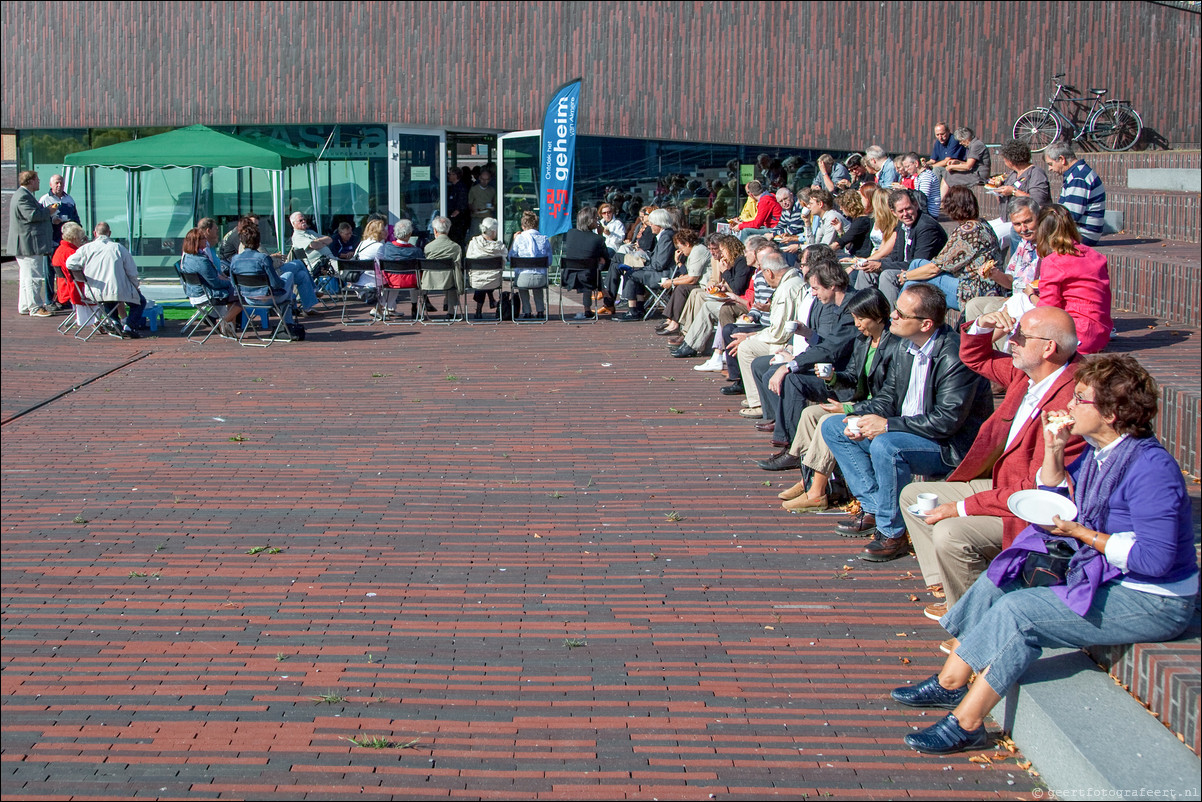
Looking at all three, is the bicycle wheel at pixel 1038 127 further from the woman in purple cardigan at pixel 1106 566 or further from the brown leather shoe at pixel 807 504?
the woman in purple cardigan at pixel 1106 566

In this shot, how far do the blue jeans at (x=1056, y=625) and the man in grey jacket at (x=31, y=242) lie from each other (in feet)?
48.4

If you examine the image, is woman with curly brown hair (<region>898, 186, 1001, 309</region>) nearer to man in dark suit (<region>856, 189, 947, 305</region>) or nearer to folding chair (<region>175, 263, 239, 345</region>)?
man in dark suit (<region>856, 189, 947, 305</region>)

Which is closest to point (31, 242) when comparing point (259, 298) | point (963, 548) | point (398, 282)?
point (259, 298)

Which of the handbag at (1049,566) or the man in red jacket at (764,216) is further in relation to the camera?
the man in red jacket at (764,216)

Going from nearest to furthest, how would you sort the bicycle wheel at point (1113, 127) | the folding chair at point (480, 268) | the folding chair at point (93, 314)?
1. the folding chair at point (93, 314)
2. the folding chair at point (480, 268)
3. the bicycle wheel at point (1113, 127)

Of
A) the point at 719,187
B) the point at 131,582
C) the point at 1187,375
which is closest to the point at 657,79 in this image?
the point at 719,187

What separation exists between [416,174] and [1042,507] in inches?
677

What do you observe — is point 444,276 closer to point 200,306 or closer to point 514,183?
point 200,306

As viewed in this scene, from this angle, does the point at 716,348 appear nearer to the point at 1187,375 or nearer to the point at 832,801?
the point at 1187,375

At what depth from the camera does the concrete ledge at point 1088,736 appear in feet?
11.1

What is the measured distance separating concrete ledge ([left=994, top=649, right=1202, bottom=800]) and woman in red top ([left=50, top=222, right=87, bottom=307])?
1252 cm

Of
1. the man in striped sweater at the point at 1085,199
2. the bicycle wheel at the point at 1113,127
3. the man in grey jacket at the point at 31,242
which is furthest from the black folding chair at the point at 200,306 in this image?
the bicycle wheel at the point at 1113,127

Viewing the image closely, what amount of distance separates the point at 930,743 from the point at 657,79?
55.7ft

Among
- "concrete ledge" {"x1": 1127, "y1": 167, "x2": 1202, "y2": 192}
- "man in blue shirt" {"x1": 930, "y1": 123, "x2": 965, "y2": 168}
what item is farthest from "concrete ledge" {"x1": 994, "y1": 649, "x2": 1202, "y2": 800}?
"man in blue shirt" {"x1": 930, "y1": 123, "x2": 965, "y2": 168}
